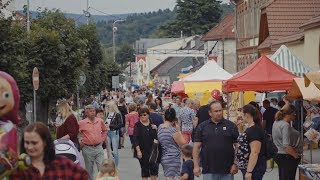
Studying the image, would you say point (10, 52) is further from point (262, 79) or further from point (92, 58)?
point (92, 58)

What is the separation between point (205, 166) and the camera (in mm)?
12078

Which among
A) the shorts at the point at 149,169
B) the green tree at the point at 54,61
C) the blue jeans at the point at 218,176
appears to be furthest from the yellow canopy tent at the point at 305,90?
the green tree at the point at 54,61

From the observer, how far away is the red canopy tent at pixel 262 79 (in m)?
18.5

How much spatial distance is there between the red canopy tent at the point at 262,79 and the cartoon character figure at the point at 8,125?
1226cm

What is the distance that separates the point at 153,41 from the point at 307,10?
132769 mm

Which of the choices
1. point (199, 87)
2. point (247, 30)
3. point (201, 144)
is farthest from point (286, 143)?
point (247, 30)

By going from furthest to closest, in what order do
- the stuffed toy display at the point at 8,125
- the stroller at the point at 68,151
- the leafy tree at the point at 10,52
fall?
1. the leafy tree at the point at 10,52
2. the stroller at the point at 68,151
3. the stuffed toy display at the point at 8,125

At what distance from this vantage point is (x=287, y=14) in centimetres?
3838

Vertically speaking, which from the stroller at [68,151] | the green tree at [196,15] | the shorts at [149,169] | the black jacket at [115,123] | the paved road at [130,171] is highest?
the green tree at [196,15]

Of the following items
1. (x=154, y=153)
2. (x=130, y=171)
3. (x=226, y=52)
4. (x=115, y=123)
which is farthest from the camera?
(x=226, y=52)

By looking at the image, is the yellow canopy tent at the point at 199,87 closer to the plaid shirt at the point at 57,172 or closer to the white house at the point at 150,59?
the plaid shirt at the point at 57,172

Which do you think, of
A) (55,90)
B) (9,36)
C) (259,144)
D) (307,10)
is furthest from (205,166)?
(307,10)

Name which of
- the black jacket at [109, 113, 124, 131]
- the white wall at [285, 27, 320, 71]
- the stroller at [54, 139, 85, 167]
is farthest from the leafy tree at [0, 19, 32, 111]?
the stroller at [54, 139, 85, 167]

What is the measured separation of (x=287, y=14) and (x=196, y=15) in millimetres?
77340
